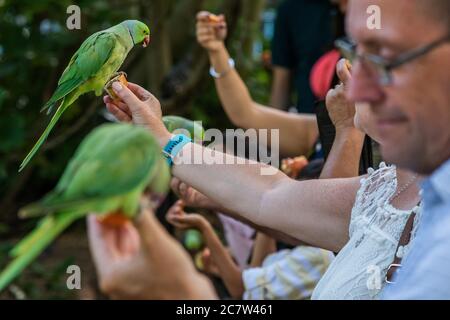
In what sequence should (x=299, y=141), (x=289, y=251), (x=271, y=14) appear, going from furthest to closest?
(x=271, y=14) < (x=299, y=141) < (x=289, y=251)

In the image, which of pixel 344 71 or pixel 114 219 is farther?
pixel 344 71

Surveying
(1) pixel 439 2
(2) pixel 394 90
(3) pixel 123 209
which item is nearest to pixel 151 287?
(3) pixel 123 209

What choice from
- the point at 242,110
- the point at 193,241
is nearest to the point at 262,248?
the point at 242,110

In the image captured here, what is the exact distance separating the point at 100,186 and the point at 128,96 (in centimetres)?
78

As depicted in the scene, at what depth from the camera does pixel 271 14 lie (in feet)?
25.1

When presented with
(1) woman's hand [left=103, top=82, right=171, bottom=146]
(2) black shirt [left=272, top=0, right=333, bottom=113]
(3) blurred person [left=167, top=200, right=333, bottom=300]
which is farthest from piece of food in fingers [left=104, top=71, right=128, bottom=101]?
(2) black shirt [left=272, top=0, right=333, bottom=113]

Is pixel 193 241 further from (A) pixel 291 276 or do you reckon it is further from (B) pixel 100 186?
(B) pixel 100 186

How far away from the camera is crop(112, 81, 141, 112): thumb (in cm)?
177

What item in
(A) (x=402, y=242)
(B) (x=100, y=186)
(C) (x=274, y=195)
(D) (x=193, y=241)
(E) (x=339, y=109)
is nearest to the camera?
(B) (x=100, y=186)

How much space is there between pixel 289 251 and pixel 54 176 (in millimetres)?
3004

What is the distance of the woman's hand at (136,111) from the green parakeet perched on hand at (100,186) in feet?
2.36

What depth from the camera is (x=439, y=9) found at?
46.3 inches

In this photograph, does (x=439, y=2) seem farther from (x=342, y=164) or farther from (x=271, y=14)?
(x=271, y=14)

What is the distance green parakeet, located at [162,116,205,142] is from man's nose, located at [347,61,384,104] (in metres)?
1.05
